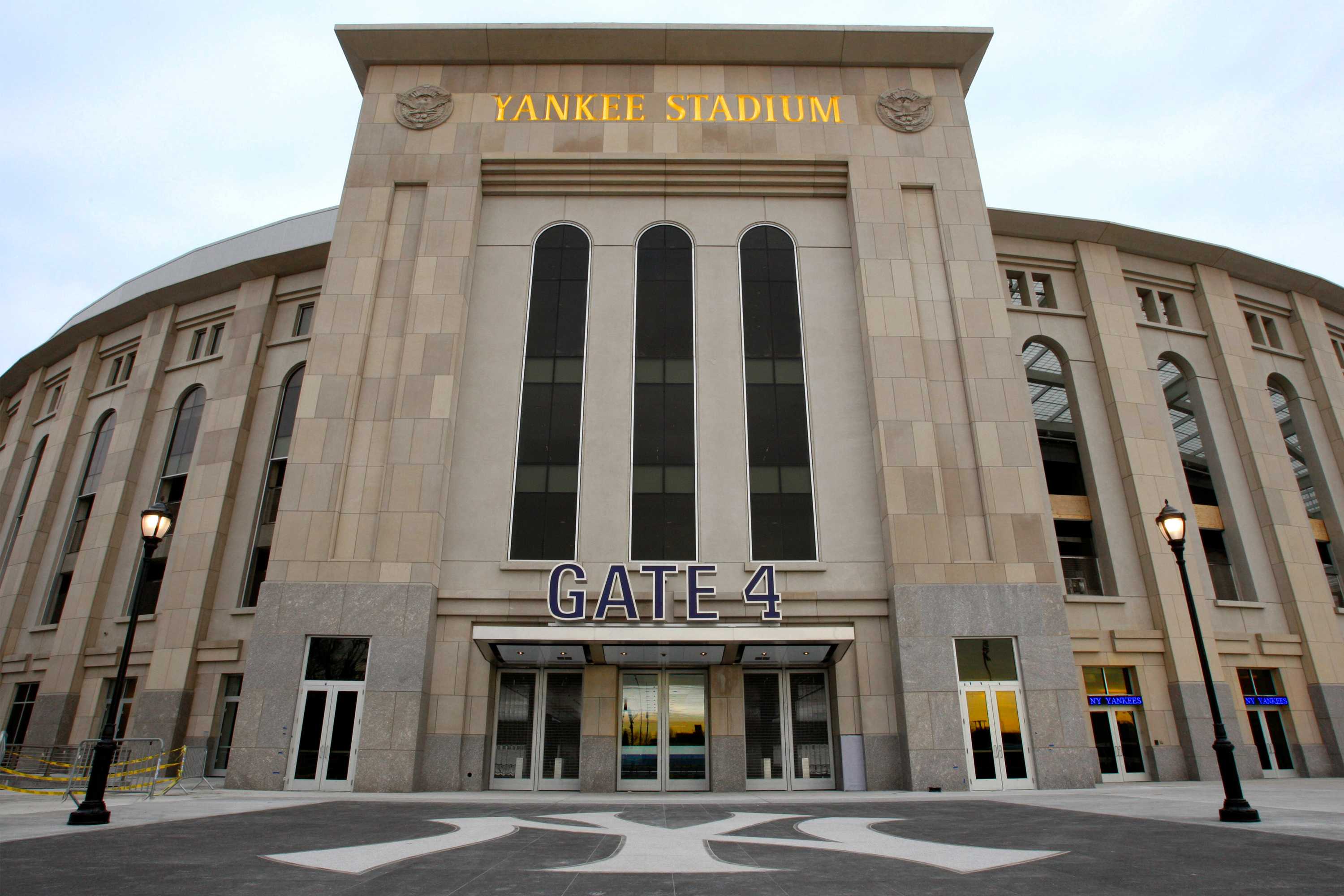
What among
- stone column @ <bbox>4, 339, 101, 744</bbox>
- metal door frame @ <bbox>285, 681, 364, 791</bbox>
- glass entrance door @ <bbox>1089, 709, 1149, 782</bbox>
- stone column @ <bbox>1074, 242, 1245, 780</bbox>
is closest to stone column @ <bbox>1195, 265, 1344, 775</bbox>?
stone column @ <bbox>1074, 242, 1245, 780</bbox>

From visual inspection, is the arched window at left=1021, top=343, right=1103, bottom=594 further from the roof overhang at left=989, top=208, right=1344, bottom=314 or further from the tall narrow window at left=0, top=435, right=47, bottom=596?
the tall narrow window at left=0, top=435, right=47, bottom=596

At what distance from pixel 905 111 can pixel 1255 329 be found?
19.5 meters

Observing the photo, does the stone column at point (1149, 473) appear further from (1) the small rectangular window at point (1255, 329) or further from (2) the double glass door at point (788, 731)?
(2) the double glass door at point (788, 731)

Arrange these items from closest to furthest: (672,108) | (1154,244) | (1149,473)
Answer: (1149,473)
(672,108)
(1154,244)

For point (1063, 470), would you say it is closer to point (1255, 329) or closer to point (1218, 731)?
point (1255, 329)

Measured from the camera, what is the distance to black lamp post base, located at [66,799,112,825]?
1148cm

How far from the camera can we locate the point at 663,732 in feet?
70.8

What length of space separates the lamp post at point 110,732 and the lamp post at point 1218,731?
1768cm

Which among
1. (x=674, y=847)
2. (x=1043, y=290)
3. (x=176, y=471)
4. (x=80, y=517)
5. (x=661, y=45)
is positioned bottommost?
(x=674, y=847)

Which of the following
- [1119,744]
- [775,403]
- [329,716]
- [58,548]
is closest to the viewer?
[329,716]

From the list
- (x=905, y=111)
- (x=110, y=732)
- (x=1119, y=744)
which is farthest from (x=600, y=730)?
(x=905, y=111)

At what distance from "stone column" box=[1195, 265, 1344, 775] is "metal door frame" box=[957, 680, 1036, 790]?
1312cm

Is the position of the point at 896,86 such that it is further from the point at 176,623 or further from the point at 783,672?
the point at 176,623

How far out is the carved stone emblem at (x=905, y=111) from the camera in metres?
27.5
